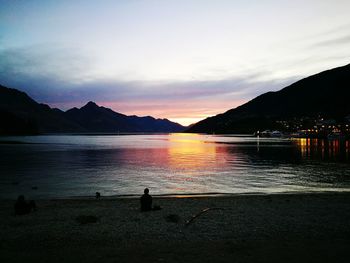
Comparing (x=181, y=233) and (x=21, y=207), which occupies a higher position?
(x=21, y=207)

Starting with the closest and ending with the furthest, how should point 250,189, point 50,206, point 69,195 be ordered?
point 50,206, point 69,195, point 250,189

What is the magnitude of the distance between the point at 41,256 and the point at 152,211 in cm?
955

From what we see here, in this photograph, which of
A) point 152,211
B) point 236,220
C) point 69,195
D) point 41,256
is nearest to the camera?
point 41,256

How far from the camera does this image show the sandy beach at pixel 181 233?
13242 millimetres

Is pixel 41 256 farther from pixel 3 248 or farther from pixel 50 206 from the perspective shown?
pixel 50 206

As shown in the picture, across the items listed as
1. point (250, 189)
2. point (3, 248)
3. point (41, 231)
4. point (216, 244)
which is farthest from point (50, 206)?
point (250, 189)

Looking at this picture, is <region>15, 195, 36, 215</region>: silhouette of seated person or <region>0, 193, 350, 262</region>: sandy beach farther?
<region>15, 195, 36, 215</region>: silhouette of seated person

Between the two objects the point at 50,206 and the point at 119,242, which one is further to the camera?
the point at 50,206

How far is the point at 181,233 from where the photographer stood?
16484 millimetres

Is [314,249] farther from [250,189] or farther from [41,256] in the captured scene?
[250,189]

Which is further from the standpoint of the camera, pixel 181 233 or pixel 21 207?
pixel 21 207

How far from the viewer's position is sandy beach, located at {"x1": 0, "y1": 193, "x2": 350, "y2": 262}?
13242 millimetres

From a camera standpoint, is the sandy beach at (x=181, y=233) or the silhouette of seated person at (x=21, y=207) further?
the silhouette of seated person at (x=21, y=207)

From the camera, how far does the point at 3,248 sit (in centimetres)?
1420
